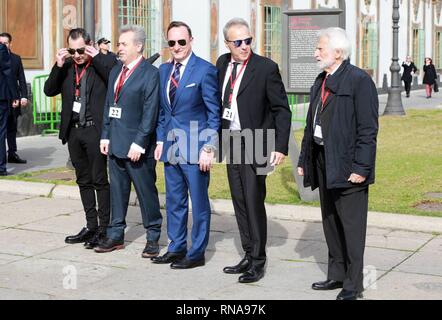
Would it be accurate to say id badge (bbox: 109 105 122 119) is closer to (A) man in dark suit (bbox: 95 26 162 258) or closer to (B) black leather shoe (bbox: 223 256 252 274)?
(A) man in dark suit (bbox: 95 26 162 258)

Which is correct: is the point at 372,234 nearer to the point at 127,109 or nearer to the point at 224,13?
the point at 127,109

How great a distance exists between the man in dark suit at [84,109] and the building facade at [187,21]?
364 cm

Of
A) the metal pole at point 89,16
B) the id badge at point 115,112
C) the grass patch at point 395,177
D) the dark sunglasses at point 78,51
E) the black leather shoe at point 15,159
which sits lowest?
the grass patch at point 395,177

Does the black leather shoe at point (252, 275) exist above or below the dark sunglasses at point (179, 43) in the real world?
below

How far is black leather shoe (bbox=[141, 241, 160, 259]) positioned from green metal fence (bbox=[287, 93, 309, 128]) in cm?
1270

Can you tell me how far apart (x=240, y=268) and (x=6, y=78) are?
6683 millimetres

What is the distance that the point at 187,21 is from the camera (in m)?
21.5

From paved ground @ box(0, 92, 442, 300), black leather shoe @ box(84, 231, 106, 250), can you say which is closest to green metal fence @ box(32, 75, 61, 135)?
paved ground @ box(0, 92, 442, 300)

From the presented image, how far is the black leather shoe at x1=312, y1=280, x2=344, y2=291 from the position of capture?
21.1 ft

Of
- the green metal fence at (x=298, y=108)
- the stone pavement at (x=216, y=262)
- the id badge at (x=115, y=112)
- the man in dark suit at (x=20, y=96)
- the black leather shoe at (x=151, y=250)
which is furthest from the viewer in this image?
the green metal fence at (x=298, y=108)

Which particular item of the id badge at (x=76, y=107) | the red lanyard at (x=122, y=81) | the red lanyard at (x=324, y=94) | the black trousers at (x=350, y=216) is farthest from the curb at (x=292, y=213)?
the red lanyard at (x=324, y=94)

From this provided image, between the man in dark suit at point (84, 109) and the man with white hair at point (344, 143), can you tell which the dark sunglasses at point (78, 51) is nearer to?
the man in dark suit at point (84, 109)

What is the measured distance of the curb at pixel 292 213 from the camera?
854 cm

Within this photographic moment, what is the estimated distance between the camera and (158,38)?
66.7 ft
